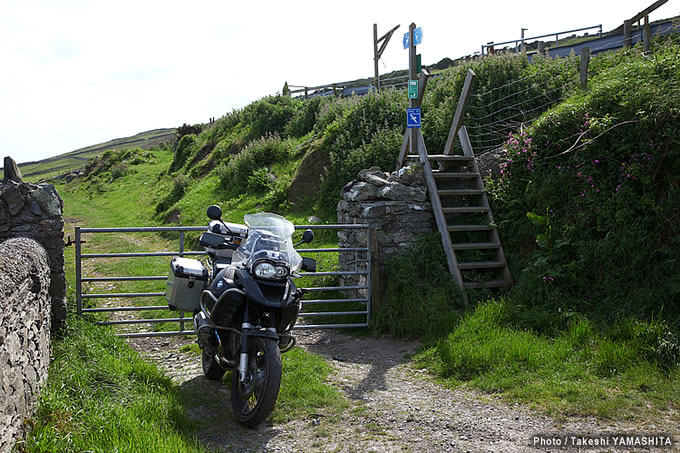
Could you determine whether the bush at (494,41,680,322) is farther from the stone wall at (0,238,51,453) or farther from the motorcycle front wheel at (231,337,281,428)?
the stone wall at (0,238,51,453)

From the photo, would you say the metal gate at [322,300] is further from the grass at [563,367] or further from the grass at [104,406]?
the grass at [563,367]

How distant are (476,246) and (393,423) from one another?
365cm

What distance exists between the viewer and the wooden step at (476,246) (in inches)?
292

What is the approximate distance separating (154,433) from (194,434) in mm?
559

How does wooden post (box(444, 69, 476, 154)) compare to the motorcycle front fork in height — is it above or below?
above

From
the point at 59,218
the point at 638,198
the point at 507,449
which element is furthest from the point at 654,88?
the point at 59,218

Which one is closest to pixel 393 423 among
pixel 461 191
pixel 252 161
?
pixel 461 191

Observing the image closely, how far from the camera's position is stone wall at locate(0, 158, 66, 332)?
17.1 feet

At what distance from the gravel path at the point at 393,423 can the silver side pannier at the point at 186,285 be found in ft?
2.65

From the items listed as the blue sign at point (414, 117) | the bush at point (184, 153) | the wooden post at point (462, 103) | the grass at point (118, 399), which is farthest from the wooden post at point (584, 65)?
the bush at point (184, 153)

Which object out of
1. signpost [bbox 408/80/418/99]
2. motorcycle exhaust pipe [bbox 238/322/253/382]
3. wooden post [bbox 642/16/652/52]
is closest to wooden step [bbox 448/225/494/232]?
signpost [bbox 408/80/418/99]

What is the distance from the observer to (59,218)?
5441 millimetres

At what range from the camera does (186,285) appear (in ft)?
16.5

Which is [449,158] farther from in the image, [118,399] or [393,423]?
[118,399]
